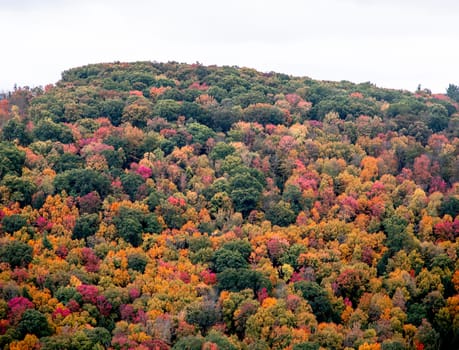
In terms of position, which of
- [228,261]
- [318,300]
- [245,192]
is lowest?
[318,300]

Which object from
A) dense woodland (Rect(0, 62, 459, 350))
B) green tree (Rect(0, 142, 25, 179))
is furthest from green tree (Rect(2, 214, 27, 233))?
green tree (Rect(0, 142, 25, 179))

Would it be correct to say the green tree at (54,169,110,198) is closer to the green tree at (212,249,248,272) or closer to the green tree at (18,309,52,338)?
the green tree at (212,249,248,272)

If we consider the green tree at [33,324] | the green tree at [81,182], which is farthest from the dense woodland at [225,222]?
the green tree at [81,182]

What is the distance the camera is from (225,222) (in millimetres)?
77250

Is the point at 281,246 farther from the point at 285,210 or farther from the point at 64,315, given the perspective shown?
the point at 64,315

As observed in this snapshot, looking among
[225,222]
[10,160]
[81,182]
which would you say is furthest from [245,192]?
[10,160]

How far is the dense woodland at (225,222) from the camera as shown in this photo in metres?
62.1

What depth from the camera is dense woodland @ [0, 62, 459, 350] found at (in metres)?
62.1

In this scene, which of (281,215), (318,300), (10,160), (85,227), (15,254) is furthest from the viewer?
(10,160)

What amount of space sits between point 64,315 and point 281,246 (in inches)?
876

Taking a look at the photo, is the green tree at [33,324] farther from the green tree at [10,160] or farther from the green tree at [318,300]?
the green tree at [10,160]

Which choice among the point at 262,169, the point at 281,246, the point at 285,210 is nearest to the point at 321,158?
the point at 262,169

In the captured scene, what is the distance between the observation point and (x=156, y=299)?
63.4 m

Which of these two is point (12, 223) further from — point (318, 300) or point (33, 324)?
point (318, 300)
